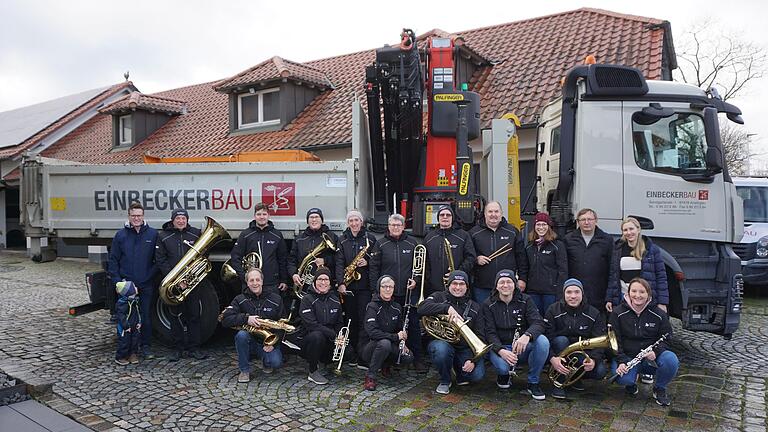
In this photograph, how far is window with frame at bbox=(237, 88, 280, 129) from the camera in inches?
582

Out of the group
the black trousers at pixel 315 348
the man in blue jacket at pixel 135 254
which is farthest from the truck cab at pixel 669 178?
the man in blue jacket at pixel 135 254

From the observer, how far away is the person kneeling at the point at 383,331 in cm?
507

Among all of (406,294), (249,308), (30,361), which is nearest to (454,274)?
(406,294)

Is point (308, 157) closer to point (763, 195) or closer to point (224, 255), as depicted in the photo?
point (224, 255)

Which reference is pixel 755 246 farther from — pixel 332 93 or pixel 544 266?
pixel 332 93

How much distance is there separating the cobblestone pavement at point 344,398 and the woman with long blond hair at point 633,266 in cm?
89

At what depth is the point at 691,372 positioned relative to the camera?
5.52m

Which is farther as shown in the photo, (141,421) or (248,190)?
(248,190)

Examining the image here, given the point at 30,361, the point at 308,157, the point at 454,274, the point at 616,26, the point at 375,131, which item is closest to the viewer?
the point at 454,274

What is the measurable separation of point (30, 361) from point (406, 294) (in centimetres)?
413

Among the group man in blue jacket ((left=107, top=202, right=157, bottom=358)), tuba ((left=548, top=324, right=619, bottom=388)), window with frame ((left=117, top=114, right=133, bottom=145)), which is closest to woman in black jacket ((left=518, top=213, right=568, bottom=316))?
tuba ((left=548, top=324, right=619, bottom=388))

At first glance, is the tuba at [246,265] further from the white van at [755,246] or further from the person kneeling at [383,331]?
the white van at [755,246]

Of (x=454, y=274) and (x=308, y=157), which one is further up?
(x=308, y=157)

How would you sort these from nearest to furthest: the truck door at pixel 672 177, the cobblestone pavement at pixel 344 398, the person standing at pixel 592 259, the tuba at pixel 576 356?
the cobblestone pavement at pixel 344 398
the tuba at pixel 576 356
the person standing at pixel 592 259
the truck door at pixel 672 177
